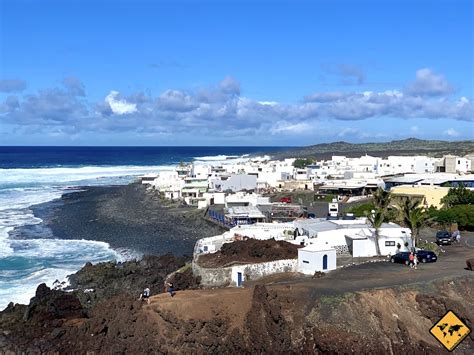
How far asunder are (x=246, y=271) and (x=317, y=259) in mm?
3272

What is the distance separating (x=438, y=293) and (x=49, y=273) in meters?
22.1

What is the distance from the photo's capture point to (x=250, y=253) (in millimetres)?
28156

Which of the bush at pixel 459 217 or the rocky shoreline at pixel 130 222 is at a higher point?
the bush at pixel 459 217

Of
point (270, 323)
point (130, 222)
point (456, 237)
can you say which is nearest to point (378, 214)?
point (456, 237)

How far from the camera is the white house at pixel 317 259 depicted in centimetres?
2586

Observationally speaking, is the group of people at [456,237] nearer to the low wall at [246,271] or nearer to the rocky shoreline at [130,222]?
the low wall at [246,271]

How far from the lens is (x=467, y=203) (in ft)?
140

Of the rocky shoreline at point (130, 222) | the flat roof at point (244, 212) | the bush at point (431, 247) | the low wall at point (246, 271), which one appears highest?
the bush at point (431, 247)

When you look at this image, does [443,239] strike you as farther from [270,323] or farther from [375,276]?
[270,323]

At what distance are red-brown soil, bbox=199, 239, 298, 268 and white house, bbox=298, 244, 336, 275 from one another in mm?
1308

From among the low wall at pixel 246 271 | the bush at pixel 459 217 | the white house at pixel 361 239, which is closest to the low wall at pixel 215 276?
the low wall at pixel 246 271

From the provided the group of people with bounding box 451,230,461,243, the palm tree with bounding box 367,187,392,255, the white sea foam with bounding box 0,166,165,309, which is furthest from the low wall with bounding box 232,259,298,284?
the group of people with bounding box 451,230,461,243

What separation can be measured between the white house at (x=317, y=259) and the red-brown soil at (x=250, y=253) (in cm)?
131

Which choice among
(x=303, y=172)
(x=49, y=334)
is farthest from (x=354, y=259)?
(x=303, y=172)
